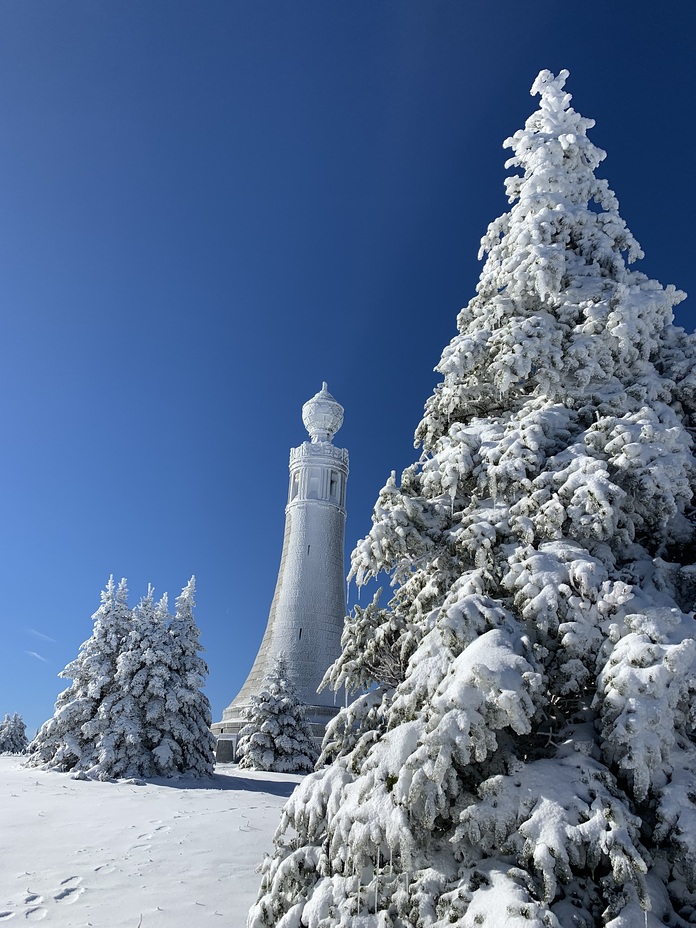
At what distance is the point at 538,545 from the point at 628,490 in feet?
3.66

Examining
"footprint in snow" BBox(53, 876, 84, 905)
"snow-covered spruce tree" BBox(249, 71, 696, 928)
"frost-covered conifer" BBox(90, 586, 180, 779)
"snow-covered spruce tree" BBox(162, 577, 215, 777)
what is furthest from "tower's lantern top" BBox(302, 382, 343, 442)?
"footprint in snow" BBox(53, 876, 84, 905)

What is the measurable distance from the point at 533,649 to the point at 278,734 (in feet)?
81.7

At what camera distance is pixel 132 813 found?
12.0 meters

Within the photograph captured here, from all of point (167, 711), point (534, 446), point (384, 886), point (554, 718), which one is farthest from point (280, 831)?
point (167, 711)

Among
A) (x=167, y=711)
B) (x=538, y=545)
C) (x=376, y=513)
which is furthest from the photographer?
(x=167, y=711)

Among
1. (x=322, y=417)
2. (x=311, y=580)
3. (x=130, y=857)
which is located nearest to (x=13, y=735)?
(x=311, y=580)

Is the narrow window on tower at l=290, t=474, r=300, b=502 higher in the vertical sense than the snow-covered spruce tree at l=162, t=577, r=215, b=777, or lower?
higher

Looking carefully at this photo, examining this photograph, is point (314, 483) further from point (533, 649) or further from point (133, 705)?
point (533, 649)

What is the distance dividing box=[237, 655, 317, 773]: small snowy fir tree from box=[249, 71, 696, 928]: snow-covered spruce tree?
2226 centimetres

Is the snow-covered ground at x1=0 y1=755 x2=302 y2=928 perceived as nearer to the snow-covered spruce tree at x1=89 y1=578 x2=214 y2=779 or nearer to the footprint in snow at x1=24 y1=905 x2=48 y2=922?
the footprint in snow at x1=24 y1=905 x2=48 y2=922

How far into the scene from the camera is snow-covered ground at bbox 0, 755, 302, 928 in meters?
6.52

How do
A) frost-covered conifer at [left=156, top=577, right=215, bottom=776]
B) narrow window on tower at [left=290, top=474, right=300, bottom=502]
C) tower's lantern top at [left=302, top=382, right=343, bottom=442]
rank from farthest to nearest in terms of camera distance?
tower's lantern top at [left=302, top=382, right=343, bottom=442] → narrow window on tower at [left=290, top=474, right=300, bottom=502] → frost-covered conifer at [left=156, top=577, right=215, bottom=776]

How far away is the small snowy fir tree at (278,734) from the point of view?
2752 centimetres

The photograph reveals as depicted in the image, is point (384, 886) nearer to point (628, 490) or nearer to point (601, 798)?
point (601, 798)
